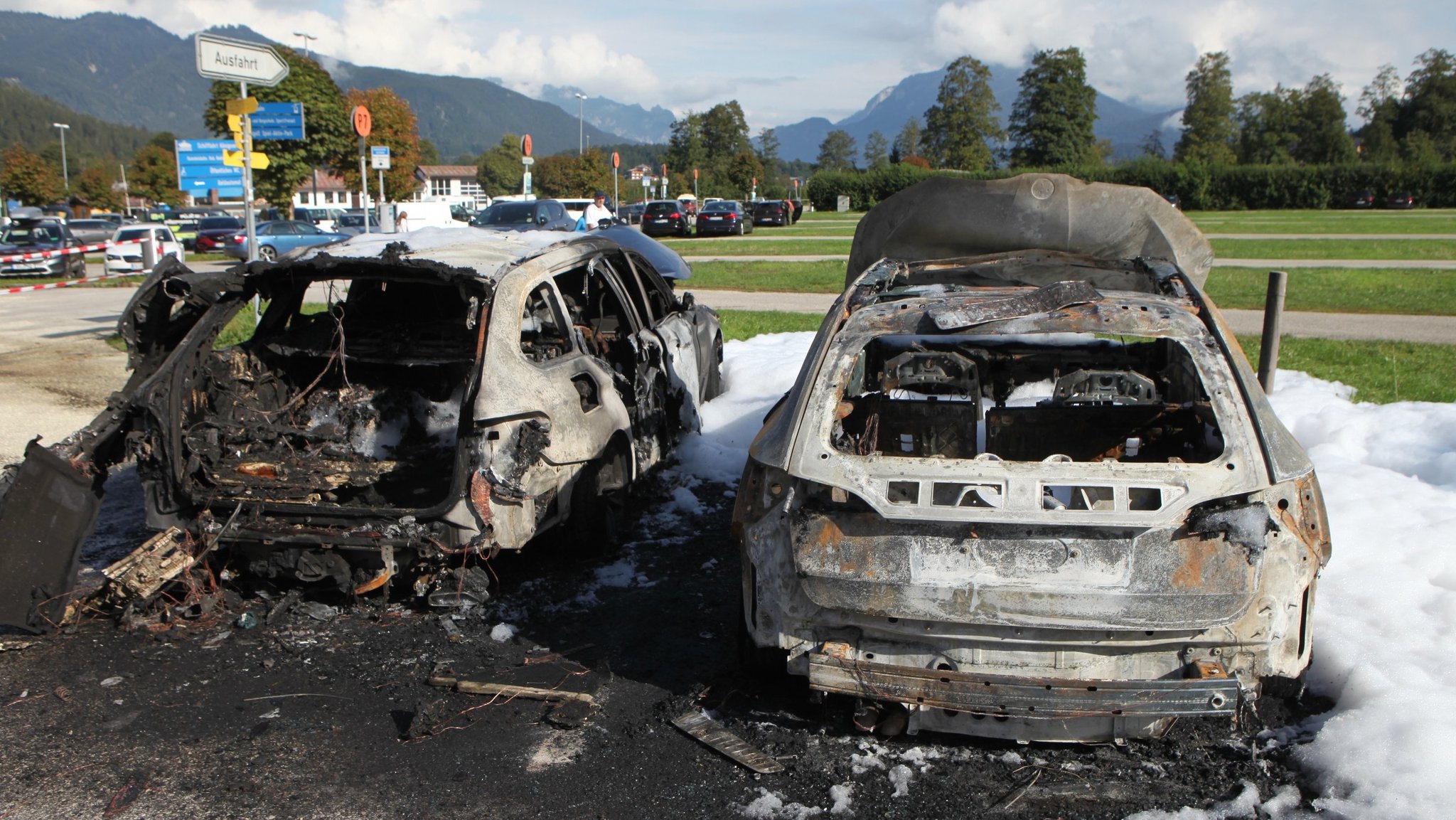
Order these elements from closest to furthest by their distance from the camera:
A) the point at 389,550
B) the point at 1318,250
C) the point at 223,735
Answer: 1. the point at 223,735
2. the point at 389,550
3. the point at 1318,250

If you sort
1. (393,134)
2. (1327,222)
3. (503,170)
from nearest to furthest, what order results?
(1327,222)
(393,134)
(503,170)

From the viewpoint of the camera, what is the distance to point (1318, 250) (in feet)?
74.4

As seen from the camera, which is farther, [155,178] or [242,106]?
[155,178]

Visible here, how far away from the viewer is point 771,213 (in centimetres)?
4344

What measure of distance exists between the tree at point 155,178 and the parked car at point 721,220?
67867 mm

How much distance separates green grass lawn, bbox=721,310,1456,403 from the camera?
8.16m

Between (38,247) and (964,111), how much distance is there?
80657 mm

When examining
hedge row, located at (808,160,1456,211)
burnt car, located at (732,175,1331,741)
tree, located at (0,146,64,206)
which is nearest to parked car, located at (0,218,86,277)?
burnt car, located at (732,175,1331,741)

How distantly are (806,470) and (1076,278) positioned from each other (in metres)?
2.37

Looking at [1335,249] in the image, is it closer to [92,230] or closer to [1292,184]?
[1292,184]

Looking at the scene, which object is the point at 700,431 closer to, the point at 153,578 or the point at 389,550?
the point at 389,550

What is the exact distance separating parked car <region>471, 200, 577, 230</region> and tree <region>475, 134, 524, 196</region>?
97.9m

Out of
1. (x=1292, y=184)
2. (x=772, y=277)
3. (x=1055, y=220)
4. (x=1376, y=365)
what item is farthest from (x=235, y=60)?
(x=1292, y=184)

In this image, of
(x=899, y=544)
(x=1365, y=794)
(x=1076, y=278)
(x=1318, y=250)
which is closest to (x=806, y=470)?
(x=899, y=544)
